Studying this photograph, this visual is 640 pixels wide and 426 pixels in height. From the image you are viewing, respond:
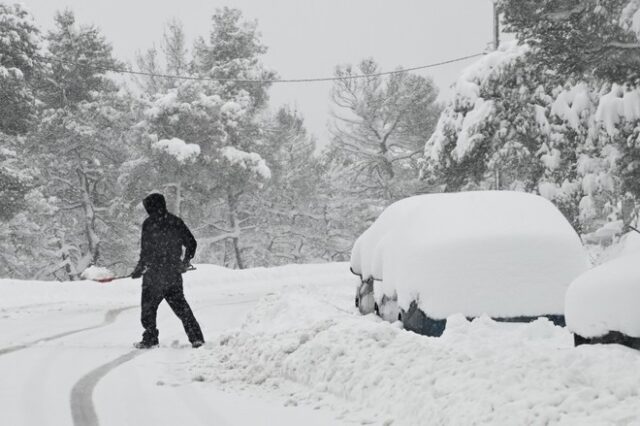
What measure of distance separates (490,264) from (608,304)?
195 cm

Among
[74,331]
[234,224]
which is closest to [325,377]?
[74,331]

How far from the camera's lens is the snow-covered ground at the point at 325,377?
12.5ft

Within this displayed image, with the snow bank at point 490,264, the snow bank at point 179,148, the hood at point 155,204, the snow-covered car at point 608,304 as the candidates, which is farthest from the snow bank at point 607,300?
the snow bank at point 179,148

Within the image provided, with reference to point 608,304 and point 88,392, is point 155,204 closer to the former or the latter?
point 88,392

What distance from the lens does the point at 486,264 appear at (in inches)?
289

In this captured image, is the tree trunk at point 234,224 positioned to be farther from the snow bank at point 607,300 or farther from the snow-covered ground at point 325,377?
the snow bank at point 607,300

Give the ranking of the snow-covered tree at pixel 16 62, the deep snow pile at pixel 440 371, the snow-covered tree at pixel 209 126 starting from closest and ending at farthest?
1. the deep snow pile at pixel 440 371
2. the snow-covered tree at pixel 16 62
3. the snow-covered tree at pixel 209 126

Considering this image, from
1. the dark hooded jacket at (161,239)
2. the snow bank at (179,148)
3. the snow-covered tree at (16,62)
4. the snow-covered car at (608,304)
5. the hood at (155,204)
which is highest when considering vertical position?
the snow-covered tree at (16,62)

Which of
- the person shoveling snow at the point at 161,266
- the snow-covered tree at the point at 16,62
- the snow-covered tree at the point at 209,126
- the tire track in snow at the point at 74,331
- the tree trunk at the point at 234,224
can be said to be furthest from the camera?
the tree trunk at the point at 234,224

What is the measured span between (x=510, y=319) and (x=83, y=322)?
6.61 metres

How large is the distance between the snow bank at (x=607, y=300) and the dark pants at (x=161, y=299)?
12.2 ft

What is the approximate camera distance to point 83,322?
11.0 m

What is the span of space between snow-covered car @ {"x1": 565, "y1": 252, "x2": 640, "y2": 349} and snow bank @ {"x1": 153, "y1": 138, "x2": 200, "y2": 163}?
926 inches

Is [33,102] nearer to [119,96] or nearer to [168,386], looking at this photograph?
[119,96]
